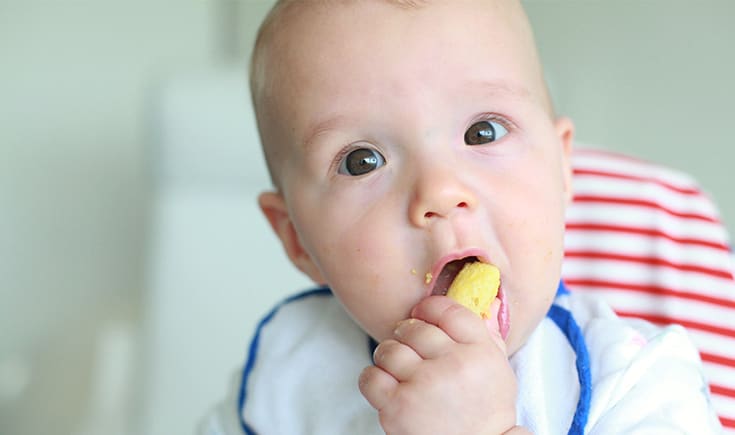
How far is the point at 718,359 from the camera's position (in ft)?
3.23

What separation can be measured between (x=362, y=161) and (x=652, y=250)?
0.51m

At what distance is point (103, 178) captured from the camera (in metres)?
2.06

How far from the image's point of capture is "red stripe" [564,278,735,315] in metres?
1.03

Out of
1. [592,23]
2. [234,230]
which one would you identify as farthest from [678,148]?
[234,230]

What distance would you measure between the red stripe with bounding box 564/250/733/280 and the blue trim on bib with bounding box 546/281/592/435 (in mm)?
242

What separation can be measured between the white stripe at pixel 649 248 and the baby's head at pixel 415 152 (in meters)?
0.36

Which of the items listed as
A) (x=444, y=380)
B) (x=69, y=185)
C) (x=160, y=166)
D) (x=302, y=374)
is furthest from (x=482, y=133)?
(x=69, y=185)

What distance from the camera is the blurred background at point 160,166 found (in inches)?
64.2

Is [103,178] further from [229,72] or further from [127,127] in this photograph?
[229,72]

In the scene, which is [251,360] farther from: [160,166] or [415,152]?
[160,166]

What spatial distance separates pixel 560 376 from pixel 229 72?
113 cm

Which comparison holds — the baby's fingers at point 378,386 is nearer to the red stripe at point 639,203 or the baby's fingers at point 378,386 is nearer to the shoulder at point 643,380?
the shoulder at point 643,380

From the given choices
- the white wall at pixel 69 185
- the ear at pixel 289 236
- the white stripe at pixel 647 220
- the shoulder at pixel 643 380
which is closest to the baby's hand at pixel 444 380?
the shoulder at pixel 643 380

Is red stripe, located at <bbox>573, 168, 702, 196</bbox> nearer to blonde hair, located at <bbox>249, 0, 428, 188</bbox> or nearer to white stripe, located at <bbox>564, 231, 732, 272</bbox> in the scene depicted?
white stripe, located at <bbox>564, 231, 732, 272</bbox>
